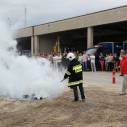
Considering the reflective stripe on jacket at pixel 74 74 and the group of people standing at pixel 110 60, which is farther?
the group of people standing at pixel 110 60

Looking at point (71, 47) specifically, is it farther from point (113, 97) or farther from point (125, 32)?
point (113, 97)

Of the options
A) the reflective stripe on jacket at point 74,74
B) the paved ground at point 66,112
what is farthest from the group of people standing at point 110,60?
the reflective stripe on jacket at point 74,74

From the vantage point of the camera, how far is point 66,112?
5.91m

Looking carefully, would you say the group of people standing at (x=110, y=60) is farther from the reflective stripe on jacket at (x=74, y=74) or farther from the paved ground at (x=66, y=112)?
the reflective stripe on jacket at (x=74, y=74)

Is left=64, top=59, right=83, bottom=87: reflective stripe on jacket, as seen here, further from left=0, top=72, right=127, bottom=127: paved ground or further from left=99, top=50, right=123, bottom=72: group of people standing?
left=99, top=50, right=123, bottom=72: group of people standing

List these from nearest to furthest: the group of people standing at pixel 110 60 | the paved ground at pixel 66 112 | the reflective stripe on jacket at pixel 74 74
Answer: the paved ground at pixel 66 112
the reflective stripe on jacket at pixel 74 74
the group of people standing at pixel 110 60

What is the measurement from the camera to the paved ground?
4.95 metres

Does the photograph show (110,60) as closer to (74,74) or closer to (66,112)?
(74,74)

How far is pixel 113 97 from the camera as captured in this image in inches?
311

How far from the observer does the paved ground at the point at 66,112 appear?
16.2 feet

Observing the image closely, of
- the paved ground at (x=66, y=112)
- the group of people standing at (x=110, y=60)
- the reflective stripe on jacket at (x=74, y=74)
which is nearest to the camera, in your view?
the paved ground at (x=66, y=112)

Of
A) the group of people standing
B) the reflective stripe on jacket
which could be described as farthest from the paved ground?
the group of people standing

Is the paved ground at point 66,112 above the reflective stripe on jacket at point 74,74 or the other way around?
the other way around

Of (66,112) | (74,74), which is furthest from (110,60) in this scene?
(66,112)
